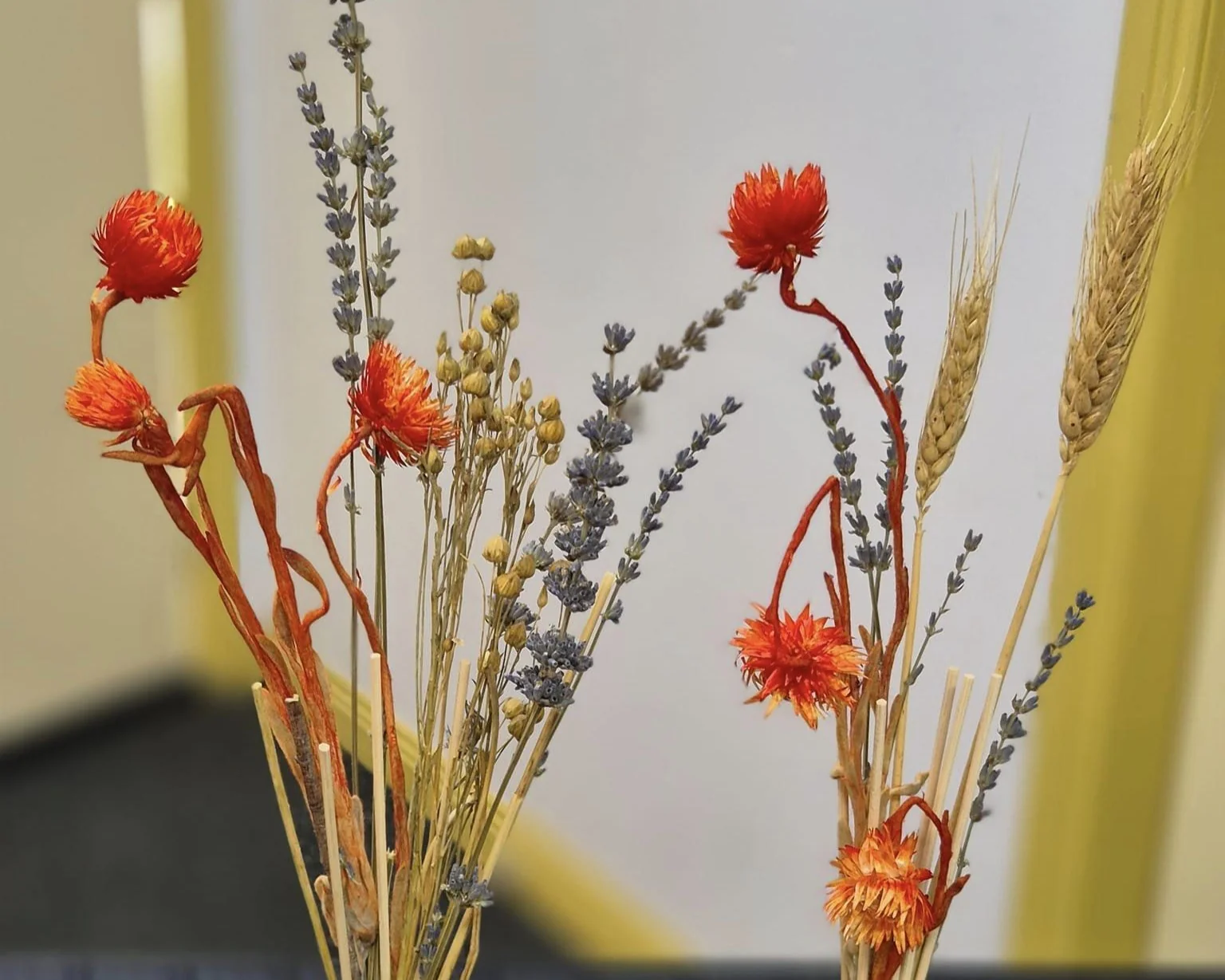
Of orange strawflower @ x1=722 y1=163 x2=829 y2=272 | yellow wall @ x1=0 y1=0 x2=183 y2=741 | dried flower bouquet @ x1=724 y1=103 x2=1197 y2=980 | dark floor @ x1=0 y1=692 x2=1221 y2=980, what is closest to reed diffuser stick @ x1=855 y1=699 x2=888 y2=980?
dried flower bouquet @ x1=724 y1=103 x2=1197 y2=980

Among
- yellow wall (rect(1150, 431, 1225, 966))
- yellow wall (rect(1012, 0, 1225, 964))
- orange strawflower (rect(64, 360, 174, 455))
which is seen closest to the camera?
orange strawflower (rect(64, 360, 174, 455))

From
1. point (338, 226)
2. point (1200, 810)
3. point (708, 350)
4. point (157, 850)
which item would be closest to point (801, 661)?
point (338, 226)

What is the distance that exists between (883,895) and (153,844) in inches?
44.6

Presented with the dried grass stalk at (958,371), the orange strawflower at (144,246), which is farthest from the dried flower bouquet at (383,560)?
the dried grass stalk at (958,371)

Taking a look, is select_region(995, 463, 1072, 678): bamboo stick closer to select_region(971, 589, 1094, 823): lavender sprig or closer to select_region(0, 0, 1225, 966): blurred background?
select_region(971, 589, 1094, 823): lavender sprig

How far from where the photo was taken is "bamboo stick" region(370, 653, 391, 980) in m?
0.50

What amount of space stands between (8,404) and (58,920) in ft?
2.22

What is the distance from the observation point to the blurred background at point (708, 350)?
810 mm

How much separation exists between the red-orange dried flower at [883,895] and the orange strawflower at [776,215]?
0.99 ft

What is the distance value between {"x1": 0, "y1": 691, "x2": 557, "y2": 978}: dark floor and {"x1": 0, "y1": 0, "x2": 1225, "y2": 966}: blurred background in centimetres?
10

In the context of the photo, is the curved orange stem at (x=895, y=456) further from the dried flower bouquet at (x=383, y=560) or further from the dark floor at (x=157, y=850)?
the dark floor at (x=157, y=850)

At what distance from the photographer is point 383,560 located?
0.55 m

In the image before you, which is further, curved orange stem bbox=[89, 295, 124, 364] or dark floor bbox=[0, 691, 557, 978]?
dark floor bbox=[0, 691, 557, 978]

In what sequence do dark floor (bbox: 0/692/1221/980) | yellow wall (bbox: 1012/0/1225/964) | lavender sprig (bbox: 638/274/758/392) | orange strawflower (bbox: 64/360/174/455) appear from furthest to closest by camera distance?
dark floor (bbox: 0/692/1221/980) < yellow wall (bbox: 1012/0/1225/964) < lavender sprig (bbox: 638/274/758/392) < orange strawflower (bbox: 64/360/174/455)
